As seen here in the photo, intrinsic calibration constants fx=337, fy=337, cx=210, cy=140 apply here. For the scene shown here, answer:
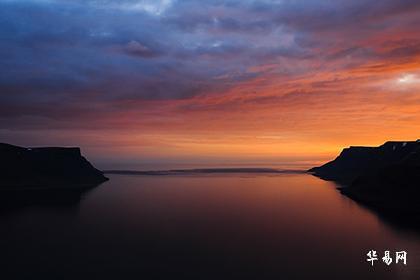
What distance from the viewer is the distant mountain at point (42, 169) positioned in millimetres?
151500

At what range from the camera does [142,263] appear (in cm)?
3881

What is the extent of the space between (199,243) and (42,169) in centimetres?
14706

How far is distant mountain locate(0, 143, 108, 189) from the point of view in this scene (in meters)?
152

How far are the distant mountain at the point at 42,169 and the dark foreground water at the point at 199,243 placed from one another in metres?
77.0

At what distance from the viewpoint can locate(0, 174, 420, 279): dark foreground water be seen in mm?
36062

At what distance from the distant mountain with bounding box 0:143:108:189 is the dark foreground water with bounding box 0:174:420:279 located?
77.0 m

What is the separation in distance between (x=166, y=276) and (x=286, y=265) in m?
13.6

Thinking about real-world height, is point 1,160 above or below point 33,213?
above

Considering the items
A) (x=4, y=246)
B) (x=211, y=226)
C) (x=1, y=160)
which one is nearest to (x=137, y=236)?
(x=211, y=226)

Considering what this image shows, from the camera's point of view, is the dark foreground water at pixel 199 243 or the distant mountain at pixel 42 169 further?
the distant mountain at pixel 42 169

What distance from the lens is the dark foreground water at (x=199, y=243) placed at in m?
36.1

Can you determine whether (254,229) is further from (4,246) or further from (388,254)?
(4,246)

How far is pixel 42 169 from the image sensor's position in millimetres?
169625

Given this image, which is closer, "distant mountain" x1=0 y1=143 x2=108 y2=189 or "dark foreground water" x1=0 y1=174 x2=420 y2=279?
"dark foreground water" x1=0 y1=174 x2=420 y2=279
